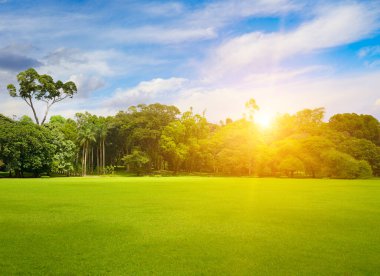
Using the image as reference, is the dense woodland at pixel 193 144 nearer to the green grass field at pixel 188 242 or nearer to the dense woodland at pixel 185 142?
the dense woodland at pixel 185 142

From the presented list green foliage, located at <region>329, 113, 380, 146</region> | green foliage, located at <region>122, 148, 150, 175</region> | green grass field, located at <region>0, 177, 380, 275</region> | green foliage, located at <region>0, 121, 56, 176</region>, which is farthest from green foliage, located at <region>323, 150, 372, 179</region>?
green foliage, located at <region>0, 121, 56, 176</region>

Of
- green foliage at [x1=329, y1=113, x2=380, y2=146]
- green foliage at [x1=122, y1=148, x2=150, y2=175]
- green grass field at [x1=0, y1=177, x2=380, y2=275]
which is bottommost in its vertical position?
green grass field at [x1=0, y1=177, x2=380, y2=275]

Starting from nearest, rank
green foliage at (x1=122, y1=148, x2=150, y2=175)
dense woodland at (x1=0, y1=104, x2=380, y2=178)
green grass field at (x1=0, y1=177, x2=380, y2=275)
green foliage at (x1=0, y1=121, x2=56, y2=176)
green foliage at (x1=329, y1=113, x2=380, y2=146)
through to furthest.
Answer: green grass field at (x1=0, y1=177, x2=380, y2=275) < green foliage at (x1=0, y1=121, x2=56, y2=176) < dense woodland at (x1=0, y1=104, x2=380, y2=178) < green foliage at (x1=122, y1=148, x2=150, y2=175) < green foliage at (x1=329, y1=113, x2=380, y2=146)

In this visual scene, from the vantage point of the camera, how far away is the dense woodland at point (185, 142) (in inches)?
2277

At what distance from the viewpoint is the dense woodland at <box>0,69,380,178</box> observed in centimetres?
5784

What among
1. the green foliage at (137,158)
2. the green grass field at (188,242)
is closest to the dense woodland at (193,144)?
the green foliage at (137,158)

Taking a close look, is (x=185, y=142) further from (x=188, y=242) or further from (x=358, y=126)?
(x=188, y=242)

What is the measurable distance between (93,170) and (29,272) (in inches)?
3181

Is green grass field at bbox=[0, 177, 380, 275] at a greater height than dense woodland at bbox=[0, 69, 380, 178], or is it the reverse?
dense woodland at bbox=[0, 69, 380, 178]

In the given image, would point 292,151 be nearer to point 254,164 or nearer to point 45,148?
point 254,164

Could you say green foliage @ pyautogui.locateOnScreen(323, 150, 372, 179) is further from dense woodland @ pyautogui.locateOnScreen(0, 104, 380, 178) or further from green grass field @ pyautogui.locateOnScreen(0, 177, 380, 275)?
green grass field @ pyautogui.locateOnScreen(0, 177, 380, 275)

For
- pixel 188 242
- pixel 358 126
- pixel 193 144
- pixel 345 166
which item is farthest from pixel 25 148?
pixel 358 126

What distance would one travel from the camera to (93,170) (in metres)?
84.6

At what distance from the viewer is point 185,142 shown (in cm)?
7725
